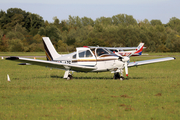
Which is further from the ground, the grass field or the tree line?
the tree line

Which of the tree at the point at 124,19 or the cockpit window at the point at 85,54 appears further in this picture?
the tree at the point at 124,19

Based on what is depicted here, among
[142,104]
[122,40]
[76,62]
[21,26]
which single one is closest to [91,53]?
[76,62]

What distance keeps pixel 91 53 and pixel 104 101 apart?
7081 mm

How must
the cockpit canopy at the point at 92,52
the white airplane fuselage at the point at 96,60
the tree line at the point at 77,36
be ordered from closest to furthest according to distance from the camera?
the white airplane fuselage at the point at 96,60 < the cockpit canopy at the point at 92,52 < the tree line at the point at 77,36

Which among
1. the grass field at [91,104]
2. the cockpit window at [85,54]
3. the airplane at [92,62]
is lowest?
the grass field at [91,104]

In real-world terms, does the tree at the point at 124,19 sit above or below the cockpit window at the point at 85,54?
above

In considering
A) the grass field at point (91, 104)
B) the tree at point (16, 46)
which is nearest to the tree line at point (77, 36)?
the tree at point (16, 46)

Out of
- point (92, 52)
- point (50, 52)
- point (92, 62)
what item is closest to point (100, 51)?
point (92, 52)

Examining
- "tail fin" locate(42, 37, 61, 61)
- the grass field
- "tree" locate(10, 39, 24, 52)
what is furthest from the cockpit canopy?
"tree" locate(10, 39, 24, 52)

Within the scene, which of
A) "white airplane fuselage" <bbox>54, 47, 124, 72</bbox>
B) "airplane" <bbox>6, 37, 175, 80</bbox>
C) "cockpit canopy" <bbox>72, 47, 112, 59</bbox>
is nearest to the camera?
"airplane" <bbox>6, 37, 175, 80</bbox>

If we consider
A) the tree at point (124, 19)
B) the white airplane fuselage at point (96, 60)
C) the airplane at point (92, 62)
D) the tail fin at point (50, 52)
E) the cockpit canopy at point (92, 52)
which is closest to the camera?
the airplane at point (92, 62)

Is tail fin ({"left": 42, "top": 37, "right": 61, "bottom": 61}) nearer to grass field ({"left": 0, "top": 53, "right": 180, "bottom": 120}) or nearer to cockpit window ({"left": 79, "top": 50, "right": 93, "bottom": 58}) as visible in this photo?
cockpit window ({"left": 79, "top": 50, "right": 93, "bottom": 58})

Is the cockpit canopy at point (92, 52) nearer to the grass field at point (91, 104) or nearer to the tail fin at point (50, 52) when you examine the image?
the tail fin at point (50, 52)

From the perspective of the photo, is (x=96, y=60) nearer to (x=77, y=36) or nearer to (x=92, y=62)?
(x=92, y=62)
